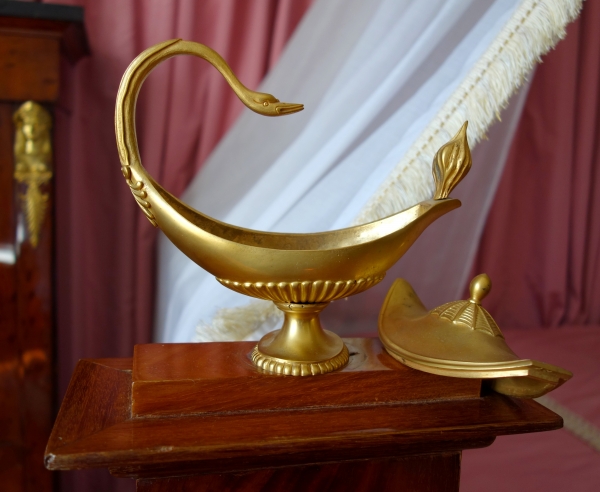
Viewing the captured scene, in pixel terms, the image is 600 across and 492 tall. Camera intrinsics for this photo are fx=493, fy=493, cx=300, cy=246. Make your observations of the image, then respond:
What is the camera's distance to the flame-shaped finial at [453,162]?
0.52 metres

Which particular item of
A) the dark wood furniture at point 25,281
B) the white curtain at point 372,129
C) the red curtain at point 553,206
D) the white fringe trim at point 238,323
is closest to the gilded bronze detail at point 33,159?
the dark wood furniture at point 25,281

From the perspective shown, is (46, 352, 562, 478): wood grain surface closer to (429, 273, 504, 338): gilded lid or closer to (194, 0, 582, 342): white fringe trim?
(429, 273, 504, 338): gilded lid

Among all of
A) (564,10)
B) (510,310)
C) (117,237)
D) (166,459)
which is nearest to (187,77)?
(117,237)

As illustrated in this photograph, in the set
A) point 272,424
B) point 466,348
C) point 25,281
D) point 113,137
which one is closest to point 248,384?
point 272,424

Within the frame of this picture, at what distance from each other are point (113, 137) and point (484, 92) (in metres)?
0.80

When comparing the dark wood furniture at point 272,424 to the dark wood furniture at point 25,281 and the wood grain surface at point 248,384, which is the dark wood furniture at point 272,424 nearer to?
the wood grain surface at point 248,384

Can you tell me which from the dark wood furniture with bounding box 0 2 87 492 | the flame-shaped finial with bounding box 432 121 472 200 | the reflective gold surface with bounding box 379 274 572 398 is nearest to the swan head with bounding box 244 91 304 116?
the flame-shaped finial with bounding box 432 121 472 200

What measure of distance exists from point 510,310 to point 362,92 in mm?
844

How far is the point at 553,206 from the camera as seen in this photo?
1316 mm

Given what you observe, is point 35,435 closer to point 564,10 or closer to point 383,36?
point 383,36

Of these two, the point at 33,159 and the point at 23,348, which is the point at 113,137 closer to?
the point at 33,159

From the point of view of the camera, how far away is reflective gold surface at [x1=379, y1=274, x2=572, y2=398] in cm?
47

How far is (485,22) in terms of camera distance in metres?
0.74

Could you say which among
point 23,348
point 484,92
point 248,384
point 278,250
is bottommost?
point 23,348
